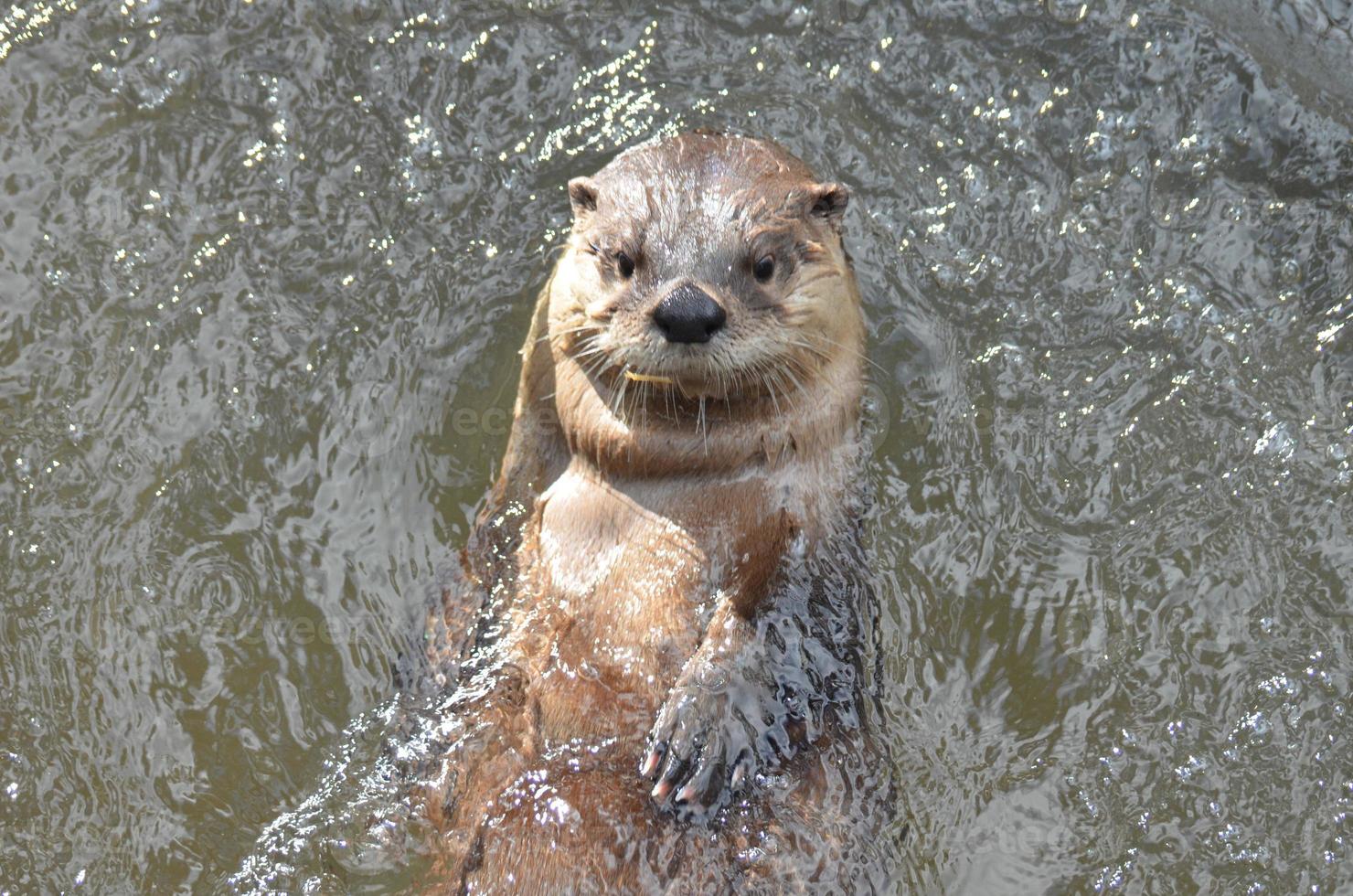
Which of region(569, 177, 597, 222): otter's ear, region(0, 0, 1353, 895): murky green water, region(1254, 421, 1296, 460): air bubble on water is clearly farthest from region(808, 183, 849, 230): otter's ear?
region(1254, 421, 1296, 460): air bubble on water

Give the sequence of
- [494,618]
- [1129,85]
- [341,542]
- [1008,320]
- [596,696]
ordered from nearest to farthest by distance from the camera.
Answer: [596,696], [494,618], [341,542], [1008,320], [1129,85]

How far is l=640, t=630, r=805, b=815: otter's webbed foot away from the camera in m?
2.96

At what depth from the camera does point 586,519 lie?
3.31 metres

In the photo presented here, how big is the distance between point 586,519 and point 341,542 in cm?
77

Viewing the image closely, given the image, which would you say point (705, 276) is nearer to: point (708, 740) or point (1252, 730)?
point (708, 740)

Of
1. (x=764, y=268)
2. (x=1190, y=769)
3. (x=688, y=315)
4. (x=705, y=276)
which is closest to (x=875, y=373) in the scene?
(x=764, y=268)

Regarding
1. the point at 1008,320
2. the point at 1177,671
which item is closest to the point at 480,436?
the point at 1008,320

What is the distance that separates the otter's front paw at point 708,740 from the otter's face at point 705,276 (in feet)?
2.07

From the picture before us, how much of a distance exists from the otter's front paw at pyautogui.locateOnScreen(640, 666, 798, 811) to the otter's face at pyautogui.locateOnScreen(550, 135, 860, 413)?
0.63m

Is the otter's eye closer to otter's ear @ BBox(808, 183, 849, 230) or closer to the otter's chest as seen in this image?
otter's ear @ BBox(808, 183, 849, 230)

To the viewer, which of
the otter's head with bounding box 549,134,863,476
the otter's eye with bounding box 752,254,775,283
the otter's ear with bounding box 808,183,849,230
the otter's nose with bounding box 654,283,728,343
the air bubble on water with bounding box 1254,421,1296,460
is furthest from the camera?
the air bubble on water with bounding box 1254,421,1296,460

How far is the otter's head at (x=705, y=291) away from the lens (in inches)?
120

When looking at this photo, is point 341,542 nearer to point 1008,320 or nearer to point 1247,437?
point 1008,320

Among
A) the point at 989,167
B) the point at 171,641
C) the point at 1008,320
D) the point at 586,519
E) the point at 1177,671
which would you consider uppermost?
the point at 989,167
